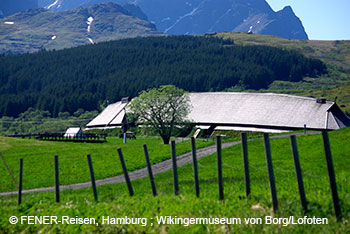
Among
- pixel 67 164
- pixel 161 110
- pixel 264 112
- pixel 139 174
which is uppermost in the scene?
pixel 264 112

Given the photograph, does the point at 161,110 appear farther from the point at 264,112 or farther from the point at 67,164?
the point at 67,164

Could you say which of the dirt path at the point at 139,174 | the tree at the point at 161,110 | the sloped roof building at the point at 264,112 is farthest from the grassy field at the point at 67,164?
the sloped roof building at the point at 264,112

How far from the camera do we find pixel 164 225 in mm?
15070

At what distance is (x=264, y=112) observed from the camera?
106375 mm

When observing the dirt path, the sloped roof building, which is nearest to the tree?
the sloped roof building

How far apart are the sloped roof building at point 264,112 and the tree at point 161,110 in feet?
29.3

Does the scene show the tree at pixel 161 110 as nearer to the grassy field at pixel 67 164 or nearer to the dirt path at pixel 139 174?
the grassy field at pixel 67 164

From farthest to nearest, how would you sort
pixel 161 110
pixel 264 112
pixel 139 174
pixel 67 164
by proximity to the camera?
1. pixel 264 112
2. pixel 161 110
3. pixel 67 164
4. pixel 139 174

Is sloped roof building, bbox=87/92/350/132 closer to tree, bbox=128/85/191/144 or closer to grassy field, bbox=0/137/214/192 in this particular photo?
tree, bbox=128/85/191/144

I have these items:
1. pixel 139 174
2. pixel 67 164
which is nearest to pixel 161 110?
pixel 67 164

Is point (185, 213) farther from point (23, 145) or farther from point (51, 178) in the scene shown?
point (23, 145)

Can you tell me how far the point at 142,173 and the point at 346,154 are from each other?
58.1ft

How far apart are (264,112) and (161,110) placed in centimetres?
3379

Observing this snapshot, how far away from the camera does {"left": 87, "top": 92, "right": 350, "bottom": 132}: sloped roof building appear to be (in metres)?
97.0
